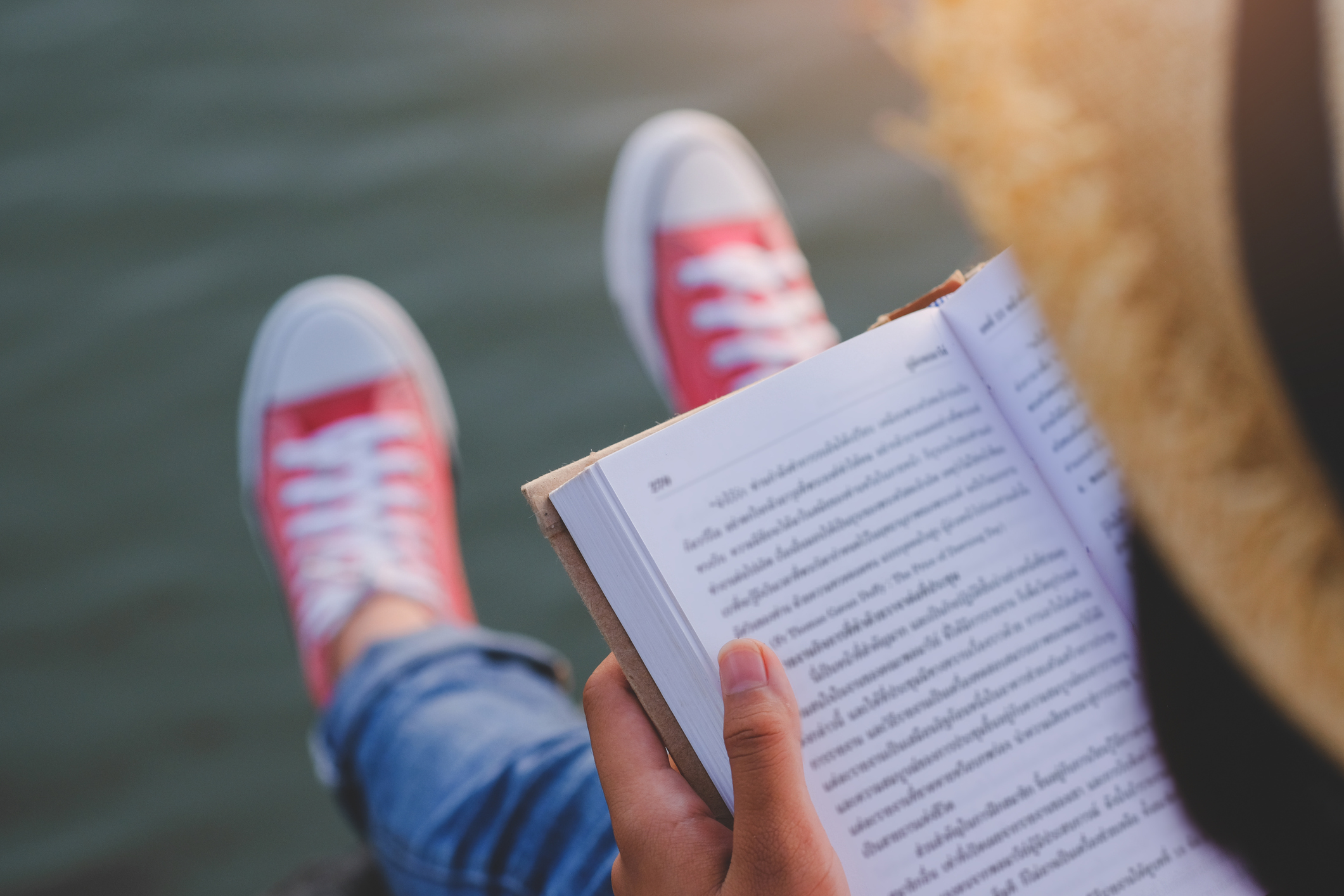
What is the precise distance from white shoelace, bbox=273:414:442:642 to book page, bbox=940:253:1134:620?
83cm

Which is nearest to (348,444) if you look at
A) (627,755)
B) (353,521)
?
(353,521)

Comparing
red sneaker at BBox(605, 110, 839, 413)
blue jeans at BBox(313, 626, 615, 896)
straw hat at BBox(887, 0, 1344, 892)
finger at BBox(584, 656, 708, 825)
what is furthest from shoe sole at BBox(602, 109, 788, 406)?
straw hat at BBox(887, 0, 1344, 892)

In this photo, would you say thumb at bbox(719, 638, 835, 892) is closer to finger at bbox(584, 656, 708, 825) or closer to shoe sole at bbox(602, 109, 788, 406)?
finger at bbox(584, 656, 708, 825)

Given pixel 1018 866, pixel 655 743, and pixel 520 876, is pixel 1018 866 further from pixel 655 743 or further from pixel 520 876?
pixel 520 876

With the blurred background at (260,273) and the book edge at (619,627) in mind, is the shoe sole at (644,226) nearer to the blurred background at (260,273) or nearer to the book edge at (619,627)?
the blurred background at (260,273)

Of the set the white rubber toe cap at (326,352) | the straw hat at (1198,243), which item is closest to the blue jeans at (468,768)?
the white rubber toe cap at (326,352)

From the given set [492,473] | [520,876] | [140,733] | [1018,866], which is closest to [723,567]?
[1018,866]

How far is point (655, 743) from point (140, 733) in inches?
37.4

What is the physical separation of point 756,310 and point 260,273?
721 millimetres

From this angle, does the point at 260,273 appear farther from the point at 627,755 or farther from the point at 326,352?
the point at 627,755

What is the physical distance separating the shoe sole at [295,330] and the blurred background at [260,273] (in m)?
0.02

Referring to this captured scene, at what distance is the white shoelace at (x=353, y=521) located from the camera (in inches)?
44.8

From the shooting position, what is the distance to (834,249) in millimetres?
1315

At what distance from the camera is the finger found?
0.52 meters
